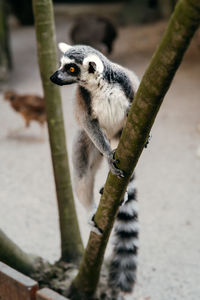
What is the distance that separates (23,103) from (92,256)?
3.30m

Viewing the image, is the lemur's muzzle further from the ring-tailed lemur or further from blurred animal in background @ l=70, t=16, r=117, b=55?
blurred animal in background @ l=70, t=16, r=117, b=55

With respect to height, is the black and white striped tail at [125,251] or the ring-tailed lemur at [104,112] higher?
the ring-tailed lemur at [104,112]

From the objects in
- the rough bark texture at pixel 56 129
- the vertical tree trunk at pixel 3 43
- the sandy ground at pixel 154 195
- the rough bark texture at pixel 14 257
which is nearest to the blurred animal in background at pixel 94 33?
the vertical tree trunk at pixel 3 43

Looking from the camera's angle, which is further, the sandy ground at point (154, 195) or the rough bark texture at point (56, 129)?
the sandy ground at point (154, 195)

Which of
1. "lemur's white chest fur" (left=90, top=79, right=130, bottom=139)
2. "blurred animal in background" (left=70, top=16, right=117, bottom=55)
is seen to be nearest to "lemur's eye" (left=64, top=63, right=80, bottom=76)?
"lemur's white chest fur" (left=90, top=79, right=130, bottom=139)

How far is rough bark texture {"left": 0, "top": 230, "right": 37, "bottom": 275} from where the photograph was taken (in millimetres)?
2239

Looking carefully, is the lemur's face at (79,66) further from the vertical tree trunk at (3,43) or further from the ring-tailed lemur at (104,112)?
the vertical tree trunk at (3,43)

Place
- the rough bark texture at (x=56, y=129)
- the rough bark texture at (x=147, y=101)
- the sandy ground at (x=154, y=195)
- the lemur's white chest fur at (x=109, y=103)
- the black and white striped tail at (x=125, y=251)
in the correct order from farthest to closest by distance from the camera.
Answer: the sandy ground at (x=154, y=195) → the rough bark texture at (x=56, y=129) → the black and white striped tail at (x=125, y=251) → the lemur's white chest fur at (x=109, y=103) → the rough bark texture at (x=147, y=101)

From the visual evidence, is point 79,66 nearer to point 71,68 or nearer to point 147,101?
point 71,68

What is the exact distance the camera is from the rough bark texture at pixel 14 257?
2.24m

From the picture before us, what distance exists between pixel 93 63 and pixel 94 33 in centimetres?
641

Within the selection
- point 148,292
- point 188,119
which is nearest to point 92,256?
point 148,292

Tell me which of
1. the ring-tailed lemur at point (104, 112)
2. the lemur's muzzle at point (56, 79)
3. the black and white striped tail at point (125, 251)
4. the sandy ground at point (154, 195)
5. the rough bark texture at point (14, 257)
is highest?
the lemur's muzzle at point (56, 79)

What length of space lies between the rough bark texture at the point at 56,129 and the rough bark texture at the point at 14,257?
25 cm
